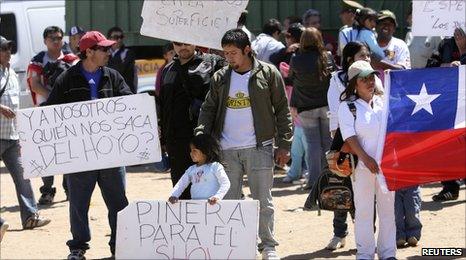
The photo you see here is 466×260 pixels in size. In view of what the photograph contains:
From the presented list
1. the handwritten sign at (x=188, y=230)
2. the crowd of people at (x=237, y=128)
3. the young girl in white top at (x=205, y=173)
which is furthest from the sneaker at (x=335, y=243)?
the handwritten sign at (x=188, y=230)

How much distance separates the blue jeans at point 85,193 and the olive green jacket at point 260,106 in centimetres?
112

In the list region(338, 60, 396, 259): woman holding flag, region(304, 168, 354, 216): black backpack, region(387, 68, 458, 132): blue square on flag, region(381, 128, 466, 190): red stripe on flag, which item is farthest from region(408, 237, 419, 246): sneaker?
region(387, 68, 458, 132): blue square on flag

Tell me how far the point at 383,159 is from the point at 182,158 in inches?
71.9

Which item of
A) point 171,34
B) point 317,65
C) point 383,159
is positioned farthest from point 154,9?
point 317,65

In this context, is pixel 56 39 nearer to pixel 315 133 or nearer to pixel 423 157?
pixel 315 133

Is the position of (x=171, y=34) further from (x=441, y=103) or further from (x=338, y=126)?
(x=441, y=103)

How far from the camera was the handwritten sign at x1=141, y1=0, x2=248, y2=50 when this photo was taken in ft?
31.3

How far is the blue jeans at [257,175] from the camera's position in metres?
9.36

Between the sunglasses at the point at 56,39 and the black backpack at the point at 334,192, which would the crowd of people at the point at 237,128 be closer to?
the black backpack at the point at 334,192

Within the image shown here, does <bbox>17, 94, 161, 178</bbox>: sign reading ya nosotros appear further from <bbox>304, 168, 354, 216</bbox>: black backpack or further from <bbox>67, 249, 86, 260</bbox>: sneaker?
<bbox>304, 168, 354, 216</bbox>: black backpack

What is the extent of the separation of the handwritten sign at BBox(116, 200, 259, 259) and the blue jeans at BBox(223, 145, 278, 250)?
3.64 ft

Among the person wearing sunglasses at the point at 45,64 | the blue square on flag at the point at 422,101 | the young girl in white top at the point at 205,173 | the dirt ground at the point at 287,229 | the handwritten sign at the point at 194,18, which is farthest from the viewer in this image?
the person wearing sunglasses at the point at 45,64

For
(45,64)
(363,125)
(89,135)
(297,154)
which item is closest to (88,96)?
(89,135)

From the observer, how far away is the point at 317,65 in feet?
42.1
